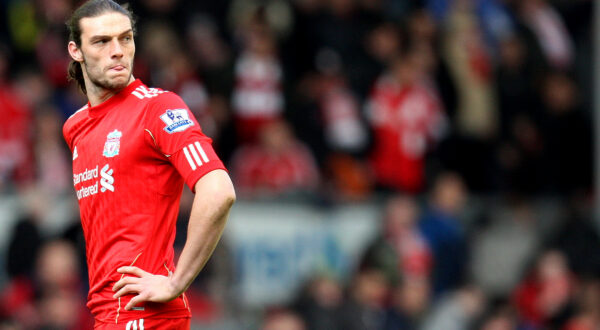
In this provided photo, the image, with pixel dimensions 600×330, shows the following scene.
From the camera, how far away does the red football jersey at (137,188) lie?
437cm

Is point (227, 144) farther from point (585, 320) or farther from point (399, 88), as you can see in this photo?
point (585, 320)

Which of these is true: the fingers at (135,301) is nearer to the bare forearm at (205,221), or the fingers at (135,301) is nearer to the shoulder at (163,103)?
the bare forearm at (205,221)

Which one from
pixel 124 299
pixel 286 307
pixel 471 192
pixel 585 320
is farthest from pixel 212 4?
pixel 124 299

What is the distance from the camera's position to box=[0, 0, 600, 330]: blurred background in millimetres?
10352

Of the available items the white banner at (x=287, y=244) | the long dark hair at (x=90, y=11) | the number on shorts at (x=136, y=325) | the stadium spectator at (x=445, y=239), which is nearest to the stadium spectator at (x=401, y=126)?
the stadium spectator at (x=445, y=239)

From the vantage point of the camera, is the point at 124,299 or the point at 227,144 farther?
the point at 227,144

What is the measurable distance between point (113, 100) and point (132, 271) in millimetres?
761

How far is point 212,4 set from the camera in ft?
44.2

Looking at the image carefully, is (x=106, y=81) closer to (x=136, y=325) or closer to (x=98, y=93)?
(x=98, y=93)

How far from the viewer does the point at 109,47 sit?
14.7ft

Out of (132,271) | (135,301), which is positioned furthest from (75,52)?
(135,301)

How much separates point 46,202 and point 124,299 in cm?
587

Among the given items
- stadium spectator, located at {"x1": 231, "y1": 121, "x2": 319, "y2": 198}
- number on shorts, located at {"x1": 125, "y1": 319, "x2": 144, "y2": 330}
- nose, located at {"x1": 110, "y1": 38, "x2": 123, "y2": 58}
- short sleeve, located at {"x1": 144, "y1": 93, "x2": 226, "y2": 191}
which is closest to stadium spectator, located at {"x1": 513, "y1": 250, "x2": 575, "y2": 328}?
stadium spectator, located at {"x1": 231, "y1": 121, "x2": 319, "y2": 198}

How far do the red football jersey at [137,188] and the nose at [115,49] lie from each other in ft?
0.62
